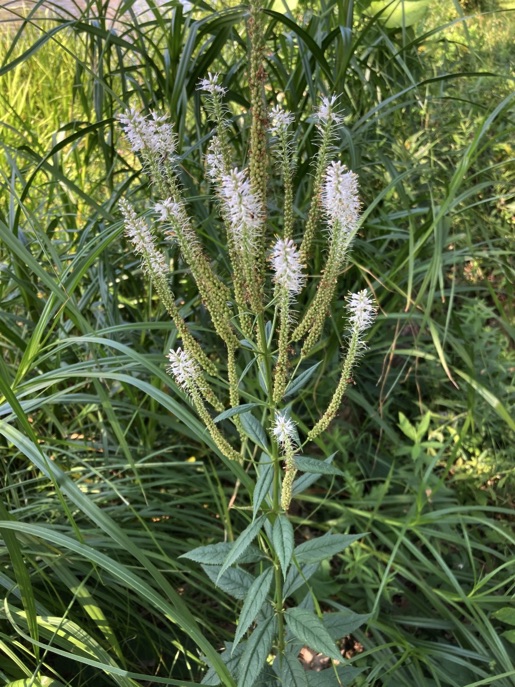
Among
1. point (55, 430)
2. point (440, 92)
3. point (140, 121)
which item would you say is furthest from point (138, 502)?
point (440, 92)

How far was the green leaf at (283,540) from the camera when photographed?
0.99 metres

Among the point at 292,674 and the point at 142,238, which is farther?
the point at 292,674

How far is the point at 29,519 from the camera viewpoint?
1773mm

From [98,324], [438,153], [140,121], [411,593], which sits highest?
[140,121]

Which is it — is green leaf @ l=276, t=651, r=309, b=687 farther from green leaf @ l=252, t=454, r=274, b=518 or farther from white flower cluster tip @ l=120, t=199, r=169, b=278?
white flower cluster tip @ l=120, t=199, r=169, b=278

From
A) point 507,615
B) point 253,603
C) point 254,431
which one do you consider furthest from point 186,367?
point 507,615

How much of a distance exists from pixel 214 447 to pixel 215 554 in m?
0.21

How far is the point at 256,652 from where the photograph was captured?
1.13m

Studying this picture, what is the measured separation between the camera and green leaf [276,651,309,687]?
3.85 ft

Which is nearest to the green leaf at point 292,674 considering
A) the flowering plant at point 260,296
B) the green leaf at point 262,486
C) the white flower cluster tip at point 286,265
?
the flowering plant at point 260,296

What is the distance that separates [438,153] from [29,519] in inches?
74.4

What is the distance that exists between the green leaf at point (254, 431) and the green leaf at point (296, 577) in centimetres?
26

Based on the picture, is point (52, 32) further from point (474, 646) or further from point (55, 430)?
point (474, 646)

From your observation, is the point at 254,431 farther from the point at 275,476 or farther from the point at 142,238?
the point at 142,238
